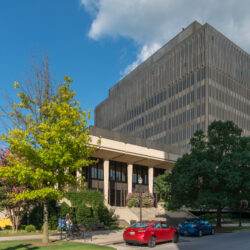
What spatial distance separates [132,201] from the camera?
39656mm

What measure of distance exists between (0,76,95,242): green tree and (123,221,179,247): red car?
4.73 meters

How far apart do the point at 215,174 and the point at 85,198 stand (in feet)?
43.1

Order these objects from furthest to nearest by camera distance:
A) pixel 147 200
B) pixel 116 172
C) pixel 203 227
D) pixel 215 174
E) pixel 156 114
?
pixel 156 114 → pixel 116 172 → pixel 147 200 → pixel 215 174 → pixel 203 227

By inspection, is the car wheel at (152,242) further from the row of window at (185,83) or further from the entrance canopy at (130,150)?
the row of window at (185,83)

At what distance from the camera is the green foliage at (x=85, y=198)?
32375 mm

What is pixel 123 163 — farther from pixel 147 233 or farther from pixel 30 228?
pixel 147 233

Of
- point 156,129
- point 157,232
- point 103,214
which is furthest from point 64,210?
point 156,129

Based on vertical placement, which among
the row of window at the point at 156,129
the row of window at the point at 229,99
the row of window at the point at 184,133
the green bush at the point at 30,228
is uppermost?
the row of window at the point at 229,99

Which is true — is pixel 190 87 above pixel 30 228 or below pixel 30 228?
above

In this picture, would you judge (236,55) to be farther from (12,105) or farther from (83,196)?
(12,105)

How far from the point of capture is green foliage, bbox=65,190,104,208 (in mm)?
32375

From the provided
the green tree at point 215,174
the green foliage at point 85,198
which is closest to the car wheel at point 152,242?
the green tree at point 215,174

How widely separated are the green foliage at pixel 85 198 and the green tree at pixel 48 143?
11664 mm

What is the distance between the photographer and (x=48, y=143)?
19.3 m
